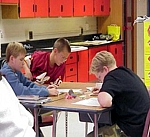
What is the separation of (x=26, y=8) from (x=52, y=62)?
7.65 feet

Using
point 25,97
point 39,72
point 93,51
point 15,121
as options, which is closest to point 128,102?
point 25,97

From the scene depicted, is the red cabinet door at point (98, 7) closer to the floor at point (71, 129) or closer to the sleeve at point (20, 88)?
the floor at point (71, 129)

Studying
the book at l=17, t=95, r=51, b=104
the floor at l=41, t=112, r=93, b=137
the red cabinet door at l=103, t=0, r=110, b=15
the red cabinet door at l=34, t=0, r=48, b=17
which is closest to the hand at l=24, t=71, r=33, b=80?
the book at l=17, t=95, r=51, b=104

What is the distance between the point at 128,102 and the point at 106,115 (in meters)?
Answer: 0.19

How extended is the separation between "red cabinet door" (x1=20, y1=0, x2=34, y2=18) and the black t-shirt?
332 cm

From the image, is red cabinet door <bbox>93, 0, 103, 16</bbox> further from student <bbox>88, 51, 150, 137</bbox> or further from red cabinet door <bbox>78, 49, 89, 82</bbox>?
student <bbox>88, 51, 150, 137</bbox>

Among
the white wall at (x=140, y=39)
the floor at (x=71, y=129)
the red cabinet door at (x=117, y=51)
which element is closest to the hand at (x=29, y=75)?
the floor at (x=71, y=129)

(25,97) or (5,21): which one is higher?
(5,21)

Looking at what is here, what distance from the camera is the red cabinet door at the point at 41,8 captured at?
616 centimetres

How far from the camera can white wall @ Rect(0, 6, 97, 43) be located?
6086 mm

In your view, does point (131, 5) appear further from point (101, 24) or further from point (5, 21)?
point (5, 21)

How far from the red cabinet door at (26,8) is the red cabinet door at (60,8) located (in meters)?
0.53

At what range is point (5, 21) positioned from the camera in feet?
19.7

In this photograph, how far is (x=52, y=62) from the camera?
3.83 m
